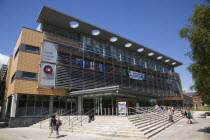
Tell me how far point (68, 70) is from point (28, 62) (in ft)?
19.4

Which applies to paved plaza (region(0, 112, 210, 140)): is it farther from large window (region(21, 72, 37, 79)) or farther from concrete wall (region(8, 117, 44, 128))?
large window (region(21, 72, 37, 79))

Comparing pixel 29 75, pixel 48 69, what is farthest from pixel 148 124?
pixel 29 75

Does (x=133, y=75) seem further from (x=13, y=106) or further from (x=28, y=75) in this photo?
(x=13, y=106)

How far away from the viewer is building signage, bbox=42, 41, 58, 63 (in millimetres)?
23714

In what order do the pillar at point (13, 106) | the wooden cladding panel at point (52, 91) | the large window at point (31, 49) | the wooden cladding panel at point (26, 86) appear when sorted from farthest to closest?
the large window at point (31, 49) < the wooden cladding panel at point (52, 91) < the wooden cladding panel at point (26, 86) < the pillar at point (13, 106)

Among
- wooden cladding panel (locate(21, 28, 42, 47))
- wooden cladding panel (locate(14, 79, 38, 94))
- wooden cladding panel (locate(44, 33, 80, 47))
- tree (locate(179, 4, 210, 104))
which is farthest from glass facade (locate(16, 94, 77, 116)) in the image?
tree (locate(179, 4, 210, 104))

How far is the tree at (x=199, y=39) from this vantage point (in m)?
10.2

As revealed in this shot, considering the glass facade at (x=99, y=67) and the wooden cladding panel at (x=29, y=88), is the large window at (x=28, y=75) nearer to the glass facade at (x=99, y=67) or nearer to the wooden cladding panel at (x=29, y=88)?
the wooden cladding panel at (x=29, y=88)

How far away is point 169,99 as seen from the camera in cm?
4594

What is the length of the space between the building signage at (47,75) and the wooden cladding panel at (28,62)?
0.95 metres

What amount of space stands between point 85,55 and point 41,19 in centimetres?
943

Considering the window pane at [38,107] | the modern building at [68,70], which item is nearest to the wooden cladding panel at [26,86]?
the modern building at [68,70]

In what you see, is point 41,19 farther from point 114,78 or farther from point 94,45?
point 114,78

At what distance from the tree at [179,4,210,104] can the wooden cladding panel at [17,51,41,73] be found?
19.5m
